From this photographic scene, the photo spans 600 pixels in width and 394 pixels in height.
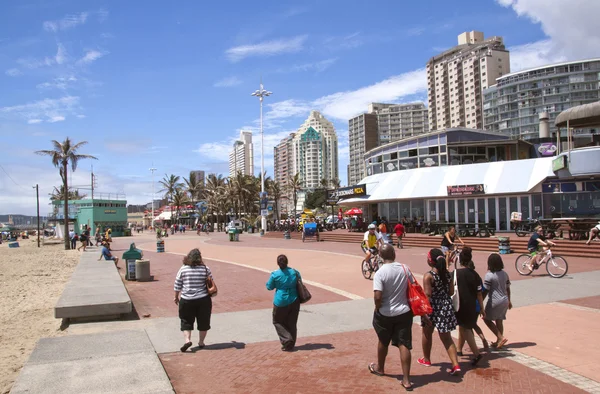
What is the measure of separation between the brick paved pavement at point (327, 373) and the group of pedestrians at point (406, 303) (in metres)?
0.19

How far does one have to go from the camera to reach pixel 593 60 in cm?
11019

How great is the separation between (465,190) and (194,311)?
2444 centimetres

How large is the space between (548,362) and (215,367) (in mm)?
4320

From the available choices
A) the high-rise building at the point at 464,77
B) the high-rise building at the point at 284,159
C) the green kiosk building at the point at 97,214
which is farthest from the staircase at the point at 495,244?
the high-rise building at the point at 284,159

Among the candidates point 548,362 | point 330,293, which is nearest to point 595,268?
point 330,293

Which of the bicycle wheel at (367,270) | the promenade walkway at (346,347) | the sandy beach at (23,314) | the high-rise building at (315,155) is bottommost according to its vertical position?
the sandy beach at (23,314)

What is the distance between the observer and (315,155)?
6511 inches

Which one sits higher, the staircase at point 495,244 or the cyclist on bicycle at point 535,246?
the cyclist on bicycle at point 535,246

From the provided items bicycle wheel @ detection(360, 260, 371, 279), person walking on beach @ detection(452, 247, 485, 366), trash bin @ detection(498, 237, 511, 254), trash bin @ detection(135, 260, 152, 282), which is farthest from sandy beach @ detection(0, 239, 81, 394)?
trash bin @ detection(498, 237, 511, 254)

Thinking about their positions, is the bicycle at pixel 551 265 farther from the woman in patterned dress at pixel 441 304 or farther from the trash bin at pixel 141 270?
the trash bin at pixel 141 270

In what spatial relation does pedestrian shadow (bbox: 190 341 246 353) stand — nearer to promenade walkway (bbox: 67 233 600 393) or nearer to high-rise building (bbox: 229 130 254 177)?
promenade walkway (bbox: 67 233 600 393)

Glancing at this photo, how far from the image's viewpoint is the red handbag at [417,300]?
509 cm

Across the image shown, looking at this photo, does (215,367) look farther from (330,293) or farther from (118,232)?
(118,232)

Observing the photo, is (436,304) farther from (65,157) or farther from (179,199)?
(179,199)
